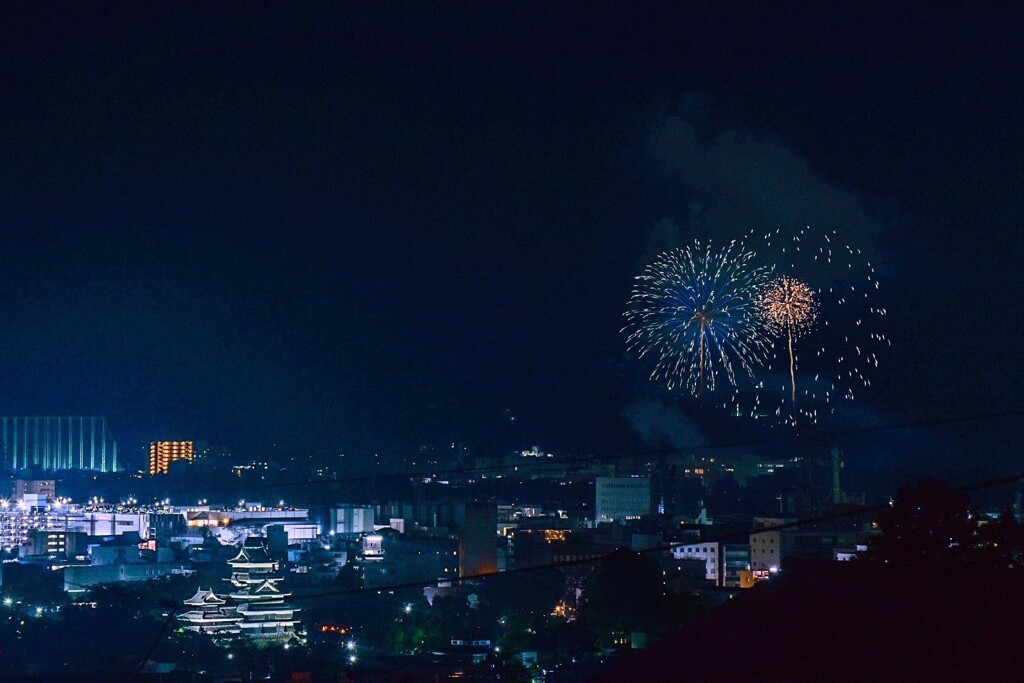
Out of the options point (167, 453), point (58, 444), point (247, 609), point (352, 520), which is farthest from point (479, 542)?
point (58, 444)

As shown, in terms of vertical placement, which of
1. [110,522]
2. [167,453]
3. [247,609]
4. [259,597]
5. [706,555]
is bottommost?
[110,522]

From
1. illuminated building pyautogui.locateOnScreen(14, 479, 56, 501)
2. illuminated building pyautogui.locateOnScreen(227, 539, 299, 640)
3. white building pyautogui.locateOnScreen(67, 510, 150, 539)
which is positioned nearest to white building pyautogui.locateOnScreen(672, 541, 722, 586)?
illuminated building pyautogui.locateOnScreen(227, 539, 299, 640)

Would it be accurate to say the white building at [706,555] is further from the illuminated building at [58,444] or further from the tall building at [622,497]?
the illuminated building at [58,444]

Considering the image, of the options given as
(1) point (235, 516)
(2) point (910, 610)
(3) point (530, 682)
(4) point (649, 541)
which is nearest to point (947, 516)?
(3) point (530, 682)

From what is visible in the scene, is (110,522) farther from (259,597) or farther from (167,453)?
(259,597)

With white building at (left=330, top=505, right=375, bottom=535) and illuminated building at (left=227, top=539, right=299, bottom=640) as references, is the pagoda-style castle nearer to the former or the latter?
illuminated building at (left=227, top=539, right=299, bottom=640)

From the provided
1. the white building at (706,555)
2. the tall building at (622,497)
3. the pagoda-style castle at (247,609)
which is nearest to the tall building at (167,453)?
the tall building at (622,497)

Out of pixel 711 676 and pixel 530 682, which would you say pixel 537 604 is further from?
pixel 711 676

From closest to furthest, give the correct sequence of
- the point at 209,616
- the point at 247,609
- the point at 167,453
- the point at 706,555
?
the point at 209,616 → the point at 247,609 → the point at 706,555 → the point at 167,453
